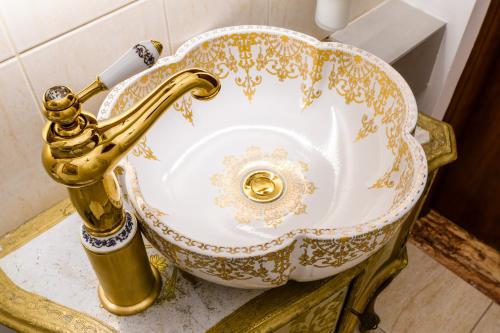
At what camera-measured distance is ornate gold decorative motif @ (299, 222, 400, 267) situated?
575mm

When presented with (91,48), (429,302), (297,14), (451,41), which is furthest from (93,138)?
(429,302)

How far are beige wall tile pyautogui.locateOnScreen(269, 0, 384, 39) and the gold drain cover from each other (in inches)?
13.3

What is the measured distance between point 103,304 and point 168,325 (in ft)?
0.31

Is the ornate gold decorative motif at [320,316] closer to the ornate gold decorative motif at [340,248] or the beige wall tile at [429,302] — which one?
the ornate gold decorative motif at [340,248]

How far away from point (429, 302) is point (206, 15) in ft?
3.96

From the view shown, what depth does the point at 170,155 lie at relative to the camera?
788 mm

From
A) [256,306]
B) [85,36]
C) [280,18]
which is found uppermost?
[85,36]

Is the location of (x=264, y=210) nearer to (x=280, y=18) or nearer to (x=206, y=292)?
(x=206, y=292)

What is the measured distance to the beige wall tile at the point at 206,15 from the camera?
2.62 ft

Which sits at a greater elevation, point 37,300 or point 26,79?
point 26,79

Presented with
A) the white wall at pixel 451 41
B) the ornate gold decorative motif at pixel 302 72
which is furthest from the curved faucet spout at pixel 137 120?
the white wall at pixel 451 41

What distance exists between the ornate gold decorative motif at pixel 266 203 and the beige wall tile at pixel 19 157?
272 mm

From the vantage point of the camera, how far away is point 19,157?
72 cm

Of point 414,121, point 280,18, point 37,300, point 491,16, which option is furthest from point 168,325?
point 491,16
